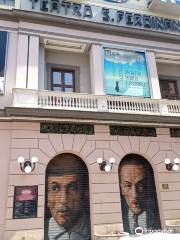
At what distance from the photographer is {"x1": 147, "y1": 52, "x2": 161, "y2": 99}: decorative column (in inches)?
544

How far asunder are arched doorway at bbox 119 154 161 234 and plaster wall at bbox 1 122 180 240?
1.16 ft

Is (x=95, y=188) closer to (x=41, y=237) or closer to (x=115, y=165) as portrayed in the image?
(x=115, y=165)

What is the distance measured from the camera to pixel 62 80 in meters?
13.9

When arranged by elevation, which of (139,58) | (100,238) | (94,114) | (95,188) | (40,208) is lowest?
(100,238)

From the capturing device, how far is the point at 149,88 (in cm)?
1400

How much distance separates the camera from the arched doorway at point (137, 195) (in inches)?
458

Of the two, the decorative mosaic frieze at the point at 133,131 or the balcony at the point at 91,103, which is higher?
the balcony at the point at 91,103

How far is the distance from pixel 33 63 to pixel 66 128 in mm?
3465

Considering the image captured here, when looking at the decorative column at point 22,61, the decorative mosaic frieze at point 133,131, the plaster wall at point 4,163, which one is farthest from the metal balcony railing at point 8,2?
the decorative mosaic frieze at point 133,131

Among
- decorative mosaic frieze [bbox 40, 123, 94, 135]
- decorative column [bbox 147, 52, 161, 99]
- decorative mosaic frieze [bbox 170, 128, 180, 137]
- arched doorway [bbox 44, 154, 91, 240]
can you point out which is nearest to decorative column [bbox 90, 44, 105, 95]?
decorative mosaic frieze [bbox 40, 123, 94, 135]

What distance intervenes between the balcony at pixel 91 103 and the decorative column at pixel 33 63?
1.65 feet

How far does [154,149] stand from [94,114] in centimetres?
337

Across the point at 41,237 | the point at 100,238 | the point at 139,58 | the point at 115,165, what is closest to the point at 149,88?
the point at 139,58

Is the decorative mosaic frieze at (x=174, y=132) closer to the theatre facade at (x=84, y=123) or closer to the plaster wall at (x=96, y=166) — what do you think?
the theatre facade at (x=84, y=123)
